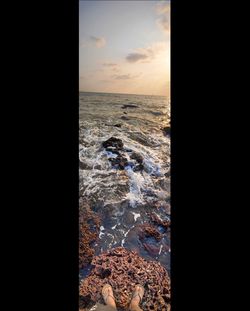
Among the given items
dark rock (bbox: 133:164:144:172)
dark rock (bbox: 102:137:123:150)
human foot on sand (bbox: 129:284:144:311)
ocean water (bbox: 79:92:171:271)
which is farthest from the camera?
dark rock (bbox: 102:137:123:150)

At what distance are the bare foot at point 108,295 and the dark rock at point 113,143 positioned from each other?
1719 millimetres

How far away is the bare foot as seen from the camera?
74.6 inches

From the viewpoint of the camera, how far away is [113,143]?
296 centimetres

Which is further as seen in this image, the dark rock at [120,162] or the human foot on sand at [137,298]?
the dark rock at [120,162]

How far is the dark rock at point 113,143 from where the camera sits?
9.69 ft

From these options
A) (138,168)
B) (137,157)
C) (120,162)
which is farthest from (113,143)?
(138,168)

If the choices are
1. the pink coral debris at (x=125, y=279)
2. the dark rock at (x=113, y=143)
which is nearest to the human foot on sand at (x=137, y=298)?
the pink coral debris at (x=125, y=279)

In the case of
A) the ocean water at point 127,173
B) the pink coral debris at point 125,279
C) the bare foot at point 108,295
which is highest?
the ocean water at point 127,173

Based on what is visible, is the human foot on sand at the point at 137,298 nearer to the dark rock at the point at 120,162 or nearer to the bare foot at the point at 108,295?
the bare foot at the point at 108,295

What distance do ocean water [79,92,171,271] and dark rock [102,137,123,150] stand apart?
5 cm

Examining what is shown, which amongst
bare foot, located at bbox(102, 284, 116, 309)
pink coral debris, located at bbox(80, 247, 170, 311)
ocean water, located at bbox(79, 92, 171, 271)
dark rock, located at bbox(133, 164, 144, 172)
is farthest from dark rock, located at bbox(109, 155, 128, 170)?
bare foot, located at bbox(102, 284, 116, 309)

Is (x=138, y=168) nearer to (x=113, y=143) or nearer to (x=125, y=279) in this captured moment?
(x=113, y=143)

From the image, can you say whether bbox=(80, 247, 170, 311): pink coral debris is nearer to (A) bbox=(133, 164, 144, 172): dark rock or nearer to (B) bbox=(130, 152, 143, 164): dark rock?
(A) bbox=(133, 164, 144, 172): dark rock

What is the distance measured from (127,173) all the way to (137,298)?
4.71 feet
